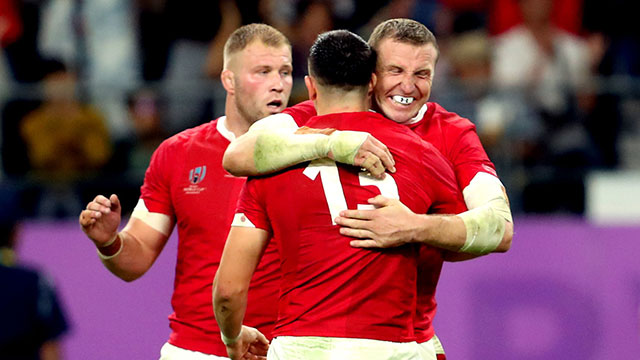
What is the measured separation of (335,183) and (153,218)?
1.71 m

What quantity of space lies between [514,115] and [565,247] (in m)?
1.31

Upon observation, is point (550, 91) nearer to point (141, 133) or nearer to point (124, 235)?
point (141, 133)

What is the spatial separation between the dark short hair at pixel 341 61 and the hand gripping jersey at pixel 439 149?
36cm

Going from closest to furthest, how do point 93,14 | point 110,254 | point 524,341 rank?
1. point 110,254
2. point 524,341
3. point 93,14

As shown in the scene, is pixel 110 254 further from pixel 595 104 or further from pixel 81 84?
pixel 595 104

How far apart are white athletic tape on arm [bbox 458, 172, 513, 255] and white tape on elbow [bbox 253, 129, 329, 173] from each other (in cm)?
62

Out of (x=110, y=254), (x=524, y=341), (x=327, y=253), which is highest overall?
(x=327, y=253)

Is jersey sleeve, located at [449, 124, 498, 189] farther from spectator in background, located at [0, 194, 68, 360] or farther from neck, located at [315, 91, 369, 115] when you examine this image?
spectator in background, located at [0, 194, 68, 360]

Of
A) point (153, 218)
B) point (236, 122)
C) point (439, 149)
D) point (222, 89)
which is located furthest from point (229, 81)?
point (222, 89)

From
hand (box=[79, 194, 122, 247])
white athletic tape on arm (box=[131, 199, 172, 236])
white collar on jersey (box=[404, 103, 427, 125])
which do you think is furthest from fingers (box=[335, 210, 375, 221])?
white athletic tape on arm (box=[131, 199, 172, 236])

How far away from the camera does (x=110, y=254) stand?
527 centimetres

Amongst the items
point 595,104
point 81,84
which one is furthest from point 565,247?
point 81,84

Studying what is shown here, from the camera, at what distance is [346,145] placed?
393 cm

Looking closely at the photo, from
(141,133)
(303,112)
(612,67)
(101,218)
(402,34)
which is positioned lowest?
(141,133)
